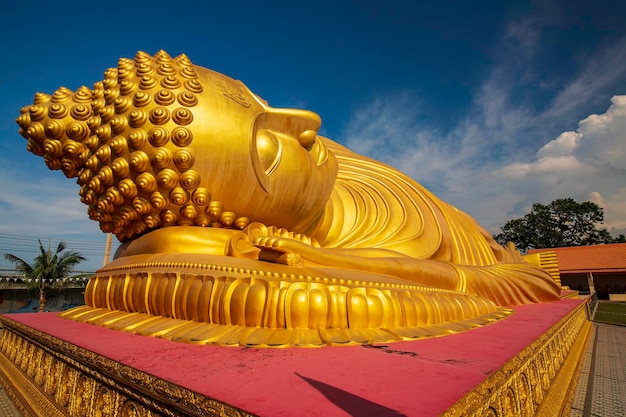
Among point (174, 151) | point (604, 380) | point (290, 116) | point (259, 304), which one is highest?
point (290, 116)

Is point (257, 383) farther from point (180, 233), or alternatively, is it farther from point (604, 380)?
point (604, 380)

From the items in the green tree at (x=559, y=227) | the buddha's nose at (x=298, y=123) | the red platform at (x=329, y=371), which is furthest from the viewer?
the green tree at (x=559, y=227)

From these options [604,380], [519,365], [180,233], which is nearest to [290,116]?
[180,233]

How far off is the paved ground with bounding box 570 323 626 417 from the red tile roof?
35.8ft

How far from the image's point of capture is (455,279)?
3027 mm

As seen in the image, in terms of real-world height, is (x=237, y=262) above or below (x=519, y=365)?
above

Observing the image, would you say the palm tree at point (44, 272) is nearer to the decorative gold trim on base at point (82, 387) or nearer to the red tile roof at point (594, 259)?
the decorative gold trim on base at point (82, 387)

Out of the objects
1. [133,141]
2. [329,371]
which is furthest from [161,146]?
[329,371]

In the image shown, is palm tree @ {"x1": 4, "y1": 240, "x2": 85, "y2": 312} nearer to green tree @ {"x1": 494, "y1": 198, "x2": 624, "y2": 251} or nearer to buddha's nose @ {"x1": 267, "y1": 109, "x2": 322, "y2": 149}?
buddha's nose @ {"x1": 267, "y1": 109, "x2": 322, "y2": 149}

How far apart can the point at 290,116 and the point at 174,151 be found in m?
1.05

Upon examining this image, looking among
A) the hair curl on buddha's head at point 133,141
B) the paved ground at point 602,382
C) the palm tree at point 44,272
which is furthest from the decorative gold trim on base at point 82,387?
the palm tree at point 44,272

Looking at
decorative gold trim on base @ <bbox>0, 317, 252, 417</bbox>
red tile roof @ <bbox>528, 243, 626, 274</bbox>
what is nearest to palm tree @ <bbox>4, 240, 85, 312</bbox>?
decorative gold trim on base @ <bbox>0, 317, 252, 417</bbox>

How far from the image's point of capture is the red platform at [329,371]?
2.75 feet

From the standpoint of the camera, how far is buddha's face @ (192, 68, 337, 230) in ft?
8.13
